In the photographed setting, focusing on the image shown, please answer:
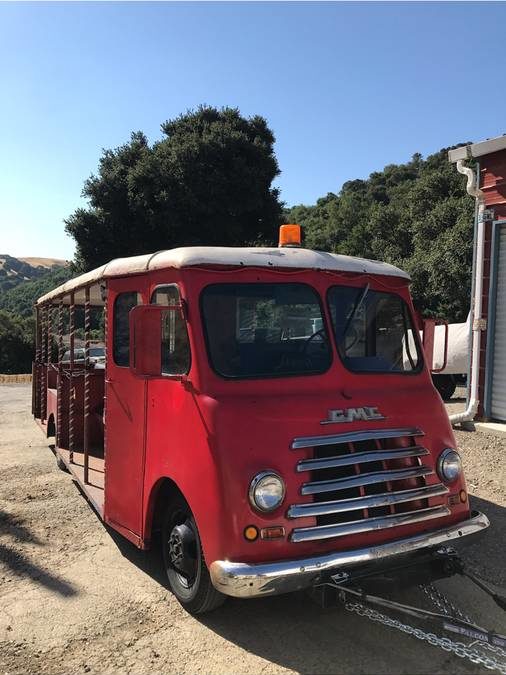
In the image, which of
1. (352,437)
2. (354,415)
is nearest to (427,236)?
(354,415)

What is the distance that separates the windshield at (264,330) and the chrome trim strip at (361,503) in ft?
2.79

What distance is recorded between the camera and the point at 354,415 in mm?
3361

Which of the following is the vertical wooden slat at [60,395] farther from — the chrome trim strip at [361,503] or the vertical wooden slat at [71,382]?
the chrome trim strip at [361,503]

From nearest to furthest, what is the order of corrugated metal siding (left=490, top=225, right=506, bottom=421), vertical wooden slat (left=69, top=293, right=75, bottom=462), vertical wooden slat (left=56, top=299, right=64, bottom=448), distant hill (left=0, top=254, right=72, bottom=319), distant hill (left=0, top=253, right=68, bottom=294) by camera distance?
vertical wooden slat (left=69, top=293, right=75, bottom=462)
vertical wooden slat (left=56, top=299, right=64, bottom=448)
corrugated metal siding (left=490, top=225, right=506, bottom=421)
distant hill (left=0, top=254, right=72, bottom=319)
distant hill (left=0, top=253, right=68, bottom=294)

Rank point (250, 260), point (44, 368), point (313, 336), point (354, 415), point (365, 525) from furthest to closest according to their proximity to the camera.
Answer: point (44, 368)
point (313, 336)
point (250, 260)
point (354, 415)
point (365, 525)

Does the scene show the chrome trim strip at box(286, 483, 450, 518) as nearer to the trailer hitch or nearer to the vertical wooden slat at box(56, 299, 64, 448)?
the trailer hitch

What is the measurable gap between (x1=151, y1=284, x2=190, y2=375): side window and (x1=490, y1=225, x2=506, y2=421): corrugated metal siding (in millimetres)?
6033

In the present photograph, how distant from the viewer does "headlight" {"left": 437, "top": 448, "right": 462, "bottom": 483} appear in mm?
3455

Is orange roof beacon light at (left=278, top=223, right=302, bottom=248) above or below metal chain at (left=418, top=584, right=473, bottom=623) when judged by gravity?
above

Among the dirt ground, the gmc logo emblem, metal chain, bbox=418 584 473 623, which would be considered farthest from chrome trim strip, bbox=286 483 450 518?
the dirt ground

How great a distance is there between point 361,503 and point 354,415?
0.53 meters

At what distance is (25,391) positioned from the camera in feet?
58.7

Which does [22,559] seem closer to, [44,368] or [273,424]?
[273,424]

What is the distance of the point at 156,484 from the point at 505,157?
699cm
